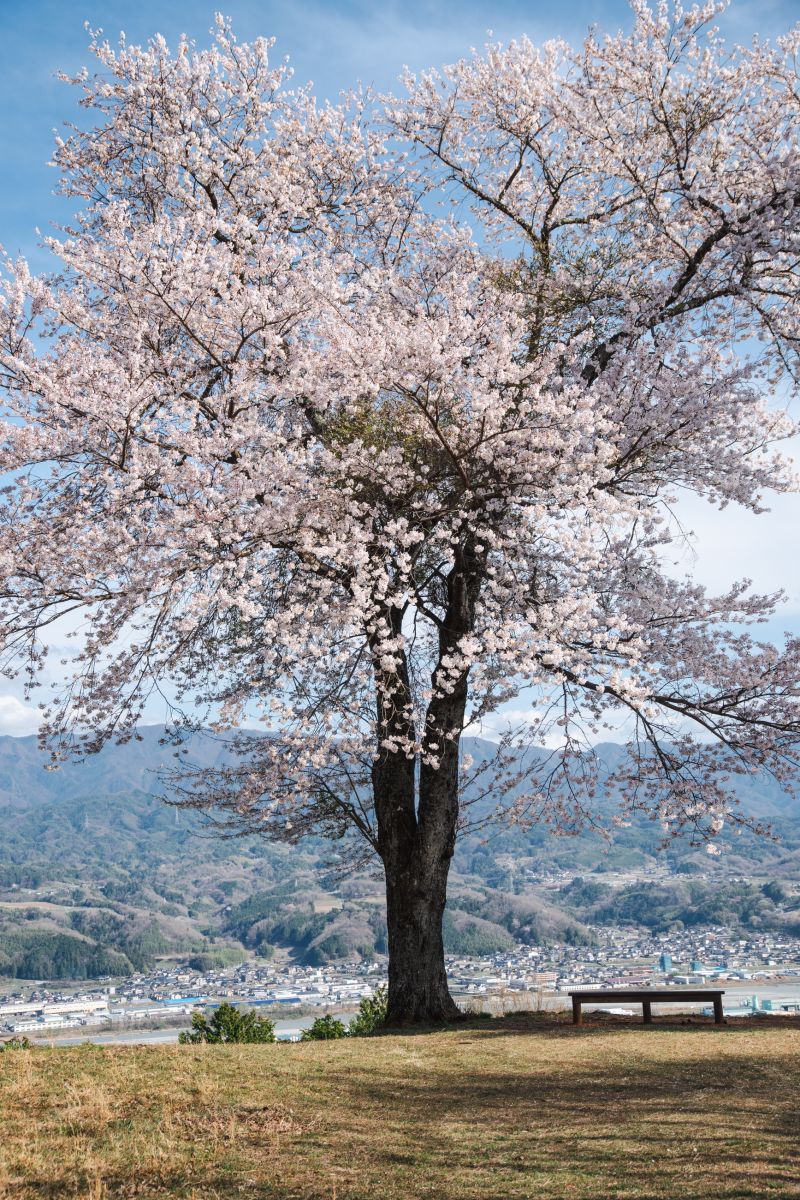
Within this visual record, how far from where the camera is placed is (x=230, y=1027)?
12.1m

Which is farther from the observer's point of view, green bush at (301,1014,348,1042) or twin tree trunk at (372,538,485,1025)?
green bush at (301,1014,348,1042)

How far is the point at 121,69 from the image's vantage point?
13.6 metres

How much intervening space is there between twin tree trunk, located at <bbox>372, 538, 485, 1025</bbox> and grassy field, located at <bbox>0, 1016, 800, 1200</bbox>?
277 cm

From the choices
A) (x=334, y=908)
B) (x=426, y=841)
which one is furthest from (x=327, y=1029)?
(x=334, y=908)

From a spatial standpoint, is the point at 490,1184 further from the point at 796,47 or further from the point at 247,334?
the point at 796,47

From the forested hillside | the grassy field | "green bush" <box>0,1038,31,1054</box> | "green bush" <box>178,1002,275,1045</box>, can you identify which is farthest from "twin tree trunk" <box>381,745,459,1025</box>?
the forested hillside

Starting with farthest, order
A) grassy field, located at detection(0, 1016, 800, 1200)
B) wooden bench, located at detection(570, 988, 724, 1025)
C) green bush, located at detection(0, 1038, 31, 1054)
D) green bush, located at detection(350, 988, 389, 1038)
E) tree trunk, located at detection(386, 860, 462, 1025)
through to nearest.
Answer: green bush, located at detection(350, 988, 389, 1038) → tree trunk, located at detection(386, 860, 462, 1025) → wooden bench, located at detection(570, 988, 724, 1025) → green bush, located at detection(0, 1038, 31, 1054) → grassy field, located at detection(0, 1016, 800, 1200)

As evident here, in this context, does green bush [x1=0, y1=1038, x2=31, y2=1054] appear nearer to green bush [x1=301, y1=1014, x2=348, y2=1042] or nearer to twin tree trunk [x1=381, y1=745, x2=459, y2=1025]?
green bush [x1=301, y1=1014, x2=348, y2=1042]

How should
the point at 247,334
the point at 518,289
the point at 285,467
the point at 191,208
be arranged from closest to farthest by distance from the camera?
the point at 285,467 → the point at 247,334 → the point at 518,289 → the point at 191,208

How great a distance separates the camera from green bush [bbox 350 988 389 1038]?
13.5 metres

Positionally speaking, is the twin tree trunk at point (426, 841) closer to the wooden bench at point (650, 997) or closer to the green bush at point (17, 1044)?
the wooden bench at point (650, 997)

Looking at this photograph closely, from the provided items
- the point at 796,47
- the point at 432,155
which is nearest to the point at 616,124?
the point at 796,47

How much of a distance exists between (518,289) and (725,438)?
3.17 metres

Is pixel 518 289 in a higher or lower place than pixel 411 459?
higher
